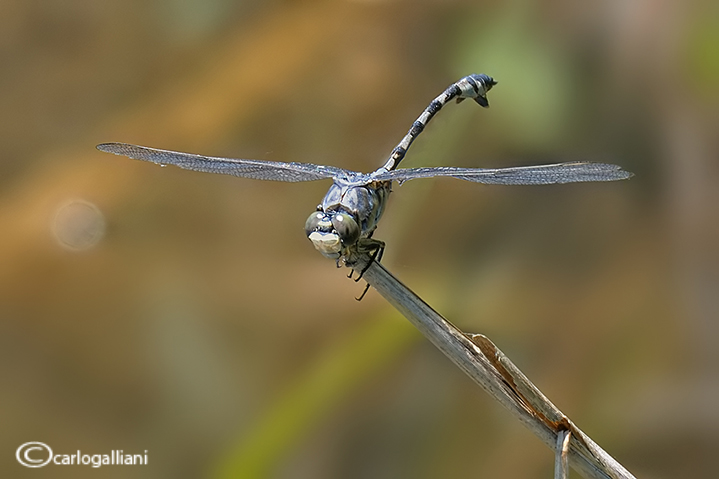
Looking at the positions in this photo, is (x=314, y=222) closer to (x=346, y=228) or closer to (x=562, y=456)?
(x=346, y=228)

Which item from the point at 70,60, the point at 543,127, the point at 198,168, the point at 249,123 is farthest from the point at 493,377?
the point at 70,60

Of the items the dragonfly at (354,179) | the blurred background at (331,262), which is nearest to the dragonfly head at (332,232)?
the dragonfly at (354,179)

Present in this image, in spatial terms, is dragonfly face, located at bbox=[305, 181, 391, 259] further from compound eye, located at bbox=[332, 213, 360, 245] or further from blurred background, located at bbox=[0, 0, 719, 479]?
blurred background, located at bbox=[0, 0, 719, 479]

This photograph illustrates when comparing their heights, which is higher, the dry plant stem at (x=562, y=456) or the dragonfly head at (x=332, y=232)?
the dragonfly head at (x=332, y=232)

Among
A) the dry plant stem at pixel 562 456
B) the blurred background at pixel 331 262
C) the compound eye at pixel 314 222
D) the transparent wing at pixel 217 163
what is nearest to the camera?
the dry plant stem at pixel 562 456

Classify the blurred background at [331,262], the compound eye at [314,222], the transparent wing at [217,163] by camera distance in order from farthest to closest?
1. the blurred background at [331,262]
2. the transparent wing at [217,163]
3. the compound eye at [314,222]

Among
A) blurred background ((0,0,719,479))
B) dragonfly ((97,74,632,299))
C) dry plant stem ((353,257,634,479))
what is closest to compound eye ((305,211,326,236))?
dragonfly ((97,74,632,299))

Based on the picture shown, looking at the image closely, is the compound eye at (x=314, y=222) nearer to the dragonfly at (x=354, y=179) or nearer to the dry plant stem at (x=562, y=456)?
the dragonfly at (x=354, y=179)
